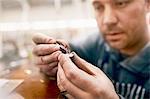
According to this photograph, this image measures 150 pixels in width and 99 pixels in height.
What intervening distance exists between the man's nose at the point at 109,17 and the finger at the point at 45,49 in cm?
19

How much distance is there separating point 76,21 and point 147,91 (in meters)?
1.45

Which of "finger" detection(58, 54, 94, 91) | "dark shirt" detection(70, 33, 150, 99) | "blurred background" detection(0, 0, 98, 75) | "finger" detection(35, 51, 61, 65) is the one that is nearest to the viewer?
"finger" detection(58, 54, 94, 91)

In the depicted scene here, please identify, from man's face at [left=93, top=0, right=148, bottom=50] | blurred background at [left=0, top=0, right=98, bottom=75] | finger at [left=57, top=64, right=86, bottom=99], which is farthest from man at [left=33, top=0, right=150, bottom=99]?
blurred background at [left=0, top=0, right=98, bottom=75]

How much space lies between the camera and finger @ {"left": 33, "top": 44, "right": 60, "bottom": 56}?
0.53m

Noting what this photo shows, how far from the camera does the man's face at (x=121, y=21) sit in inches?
27.0

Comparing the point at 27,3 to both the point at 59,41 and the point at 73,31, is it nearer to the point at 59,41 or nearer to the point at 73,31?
the point at 73,31

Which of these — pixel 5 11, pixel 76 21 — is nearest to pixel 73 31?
pixel 76 21

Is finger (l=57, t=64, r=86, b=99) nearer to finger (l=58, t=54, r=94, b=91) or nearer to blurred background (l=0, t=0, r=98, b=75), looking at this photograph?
finger (l=58, t=54, r=94, b=91)

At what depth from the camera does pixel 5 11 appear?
193 cm

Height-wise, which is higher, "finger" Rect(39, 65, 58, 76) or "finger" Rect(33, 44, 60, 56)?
"finger" Rect(33, 44, 60, 56)

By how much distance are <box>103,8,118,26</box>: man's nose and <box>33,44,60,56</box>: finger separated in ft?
0.62

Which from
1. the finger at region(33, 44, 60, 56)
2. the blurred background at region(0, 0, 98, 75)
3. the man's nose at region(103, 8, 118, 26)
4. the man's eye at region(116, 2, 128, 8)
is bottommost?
the blurred background at region(0, 0, 98, 75)

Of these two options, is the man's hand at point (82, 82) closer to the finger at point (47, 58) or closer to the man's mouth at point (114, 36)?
the finger at point (47, 58)

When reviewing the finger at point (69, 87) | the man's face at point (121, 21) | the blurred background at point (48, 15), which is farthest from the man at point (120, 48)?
the blurred background at point (48, 15)
